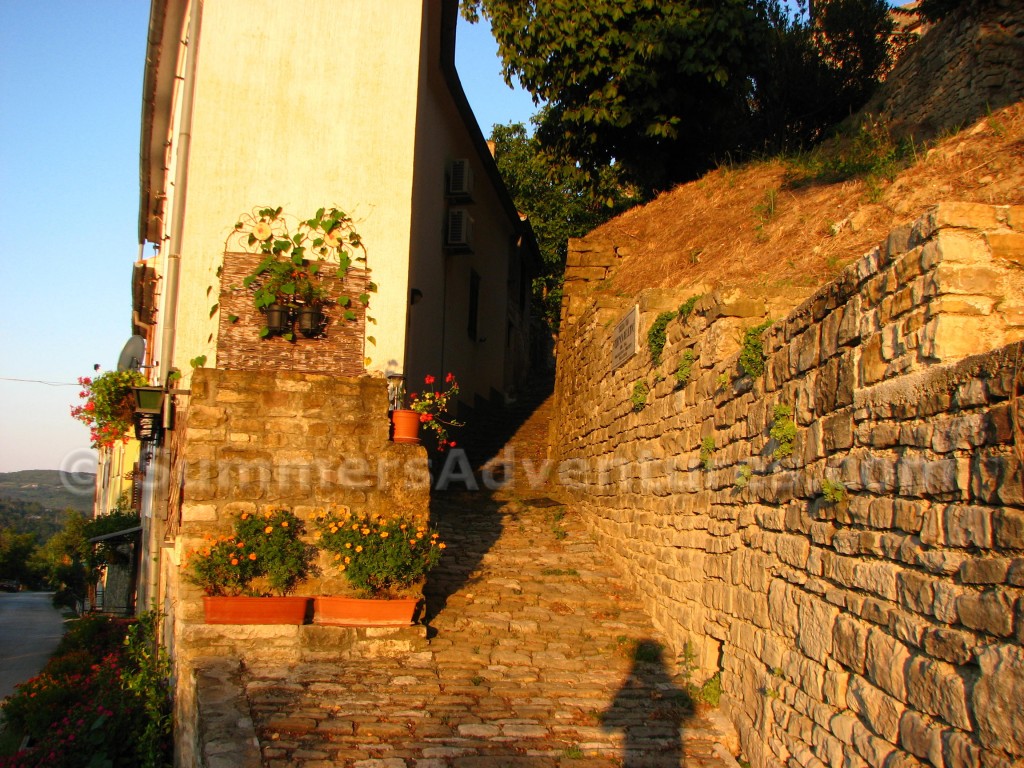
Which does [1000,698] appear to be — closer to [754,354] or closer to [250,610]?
[754,354]

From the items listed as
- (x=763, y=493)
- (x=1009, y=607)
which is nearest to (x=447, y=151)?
(x=763, y=493)

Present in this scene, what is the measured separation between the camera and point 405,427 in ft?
26.2

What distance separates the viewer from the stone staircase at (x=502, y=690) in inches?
215

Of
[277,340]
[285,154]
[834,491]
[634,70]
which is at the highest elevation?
[634,70]

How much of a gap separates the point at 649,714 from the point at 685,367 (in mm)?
2836

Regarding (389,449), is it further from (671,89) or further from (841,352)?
(671,89)

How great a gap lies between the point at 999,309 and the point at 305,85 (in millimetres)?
8143

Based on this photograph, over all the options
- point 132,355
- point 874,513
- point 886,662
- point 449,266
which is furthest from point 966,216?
point 449,266

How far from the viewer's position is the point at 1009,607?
3018 mm

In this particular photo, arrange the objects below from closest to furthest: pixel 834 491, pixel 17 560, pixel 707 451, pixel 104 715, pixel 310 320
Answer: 1. pixel 834 491
2. pixel 707 451
3. pixel 104 715
4. pixel 310 320
5. pixel 17 560

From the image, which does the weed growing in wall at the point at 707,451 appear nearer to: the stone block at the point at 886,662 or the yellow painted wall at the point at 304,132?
the stone block at the point at 886,662

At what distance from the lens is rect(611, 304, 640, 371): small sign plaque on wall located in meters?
9.40

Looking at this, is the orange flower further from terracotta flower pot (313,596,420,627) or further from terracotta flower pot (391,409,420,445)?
terracotta flower pot (313,596,420,627)

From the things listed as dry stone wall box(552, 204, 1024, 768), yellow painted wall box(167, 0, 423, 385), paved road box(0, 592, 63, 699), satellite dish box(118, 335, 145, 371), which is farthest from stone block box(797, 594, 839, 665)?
paved road box(0, 592, 63, 699)
